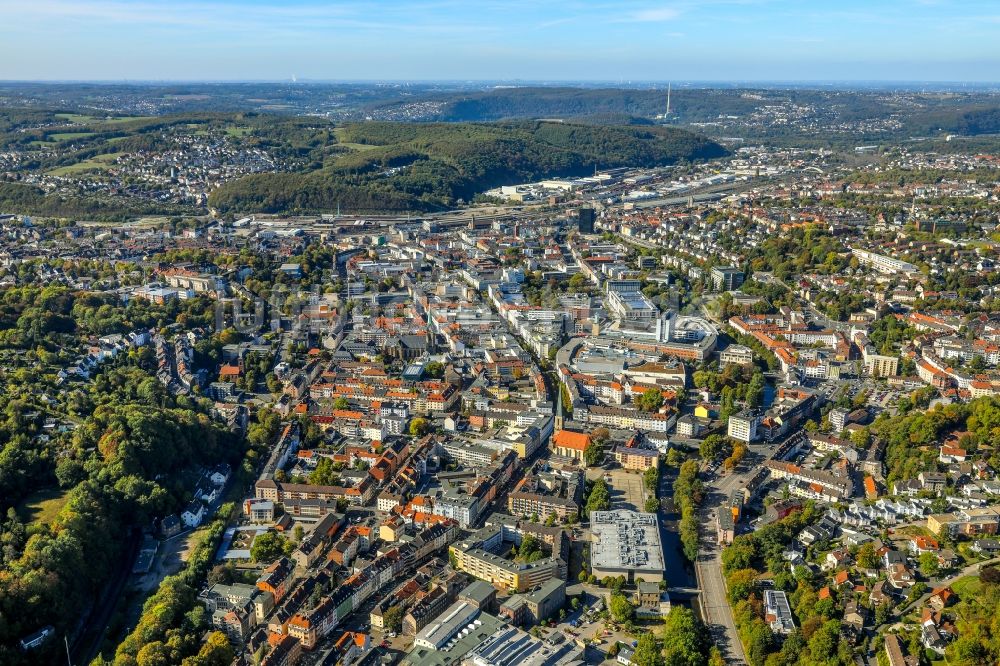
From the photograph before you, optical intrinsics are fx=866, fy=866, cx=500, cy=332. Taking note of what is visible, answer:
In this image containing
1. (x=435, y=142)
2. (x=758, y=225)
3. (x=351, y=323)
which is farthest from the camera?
(x=435, y=142)

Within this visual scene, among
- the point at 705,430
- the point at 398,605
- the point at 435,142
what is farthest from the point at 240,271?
the point at 435,142

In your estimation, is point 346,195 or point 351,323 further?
point 346,195

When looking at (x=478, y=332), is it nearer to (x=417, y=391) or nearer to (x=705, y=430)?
(x=417, y=391)

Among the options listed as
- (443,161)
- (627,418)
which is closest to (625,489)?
(627,418)

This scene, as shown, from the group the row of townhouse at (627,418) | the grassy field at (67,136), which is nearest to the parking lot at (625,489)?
the row of townhouse at (627,418)

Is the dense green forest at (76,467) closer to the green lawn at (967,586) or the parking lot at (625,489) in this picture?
the parking lot at (625,489)

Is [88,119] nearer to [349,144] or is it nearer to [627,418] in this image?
[349,144]

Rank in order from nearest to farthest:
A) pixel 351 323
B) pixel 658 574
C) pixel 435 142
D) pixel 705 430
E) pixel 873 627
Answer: pixel 873 627 < pixel 658 574 < pixel 705 430 < pixel 351 323 < pixel 435 142
